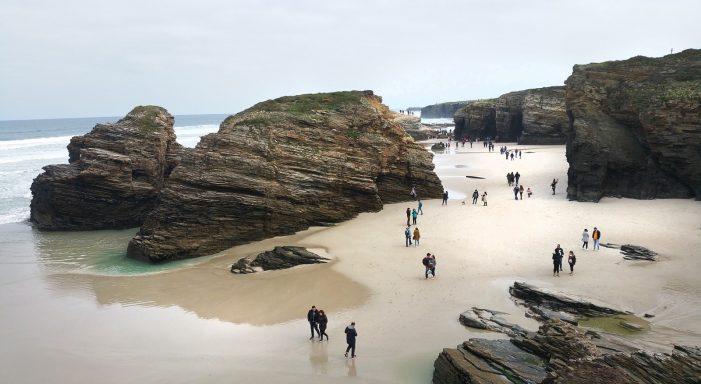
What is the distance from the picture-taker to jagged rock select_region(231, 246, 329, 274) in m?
24.0

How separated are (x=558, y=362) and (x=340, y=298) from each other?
10.5 meters

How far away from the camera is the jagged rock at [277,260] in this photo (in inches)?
945

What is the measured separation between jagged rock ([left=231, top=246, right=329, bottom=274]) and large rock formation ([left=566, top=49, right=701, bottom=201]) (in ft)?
72.9

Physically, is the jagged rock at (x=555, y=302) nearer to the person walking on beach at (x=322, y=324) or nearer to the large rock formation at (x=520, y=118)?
the person walking on beach at (x=322, y=324)

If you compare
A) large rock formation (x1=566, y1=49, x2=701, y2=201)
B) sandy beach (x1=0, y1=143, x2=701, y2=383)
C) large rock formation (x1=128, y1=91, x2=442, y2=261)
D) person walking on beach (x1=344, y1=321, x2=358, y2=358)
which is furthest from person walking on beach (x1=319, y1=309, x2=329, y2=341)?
large rock formation (x1=566, y1=49, x2=701, y2=201)

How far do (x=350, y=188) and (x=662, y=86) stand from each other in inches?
916

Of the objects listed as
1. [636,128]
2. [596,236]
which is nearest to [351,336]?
[596,236]

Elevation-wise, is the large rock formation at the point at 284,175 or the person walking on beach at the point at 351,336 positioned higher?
the large rock formation at the point at 284,175

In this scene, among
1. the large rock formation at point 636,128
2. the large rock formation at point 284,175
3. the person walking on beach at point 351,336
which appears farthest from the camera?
the large rock formation at point 636,128

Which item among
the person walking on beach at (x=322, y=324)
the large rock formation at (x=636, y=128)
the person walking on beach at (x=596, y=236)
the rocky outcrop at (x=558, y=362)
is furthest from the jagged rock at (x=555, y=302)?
the large rock formation at (x=636, y=128)

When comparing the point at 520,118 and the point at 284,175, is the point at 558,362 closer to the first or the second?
the point at 284,175

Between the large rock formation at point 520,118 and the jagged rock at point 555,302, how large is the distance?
55380mm

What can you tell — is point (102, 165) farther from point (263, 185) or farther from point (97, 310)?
point (97, 310)

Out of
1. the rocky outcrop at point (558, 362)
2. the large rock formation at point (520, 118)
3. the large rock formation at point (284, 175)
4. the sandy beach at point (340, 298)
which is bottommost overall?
the sandy beach at point (340, 298)
